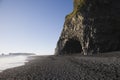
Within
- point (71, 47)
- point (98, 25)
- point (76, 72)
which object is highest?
point (98, 25)

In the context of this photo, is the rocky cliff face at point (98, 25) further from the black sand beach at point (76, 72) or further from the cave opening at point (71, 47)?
the black sand beach at point (76, 72)

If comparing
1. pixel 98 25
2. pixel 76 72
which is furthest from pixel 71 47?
pixel 76 72

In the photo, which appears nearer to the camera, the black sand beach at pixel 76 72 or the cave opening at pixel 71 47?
the black sand beach at pixel 76 72

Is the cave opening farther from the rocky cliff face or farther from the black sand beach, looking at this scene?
the black sand beach

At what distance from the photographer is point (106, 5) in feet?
208

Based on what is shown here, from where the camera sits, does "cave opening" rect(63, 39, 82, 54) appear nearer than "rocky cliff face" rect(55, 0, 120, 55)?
No

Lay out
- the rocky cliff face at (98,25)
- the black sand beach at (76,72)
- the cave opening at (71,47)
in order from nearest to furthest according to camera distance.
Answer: the black sand beach at (76,72) → the rocky cliff face at (98,25) → the cave opening at (71,47)


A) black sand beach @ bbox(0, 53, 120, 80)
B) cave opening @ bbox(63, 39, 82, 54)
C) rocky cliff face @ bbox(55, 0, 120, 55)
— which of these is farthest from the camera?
cave opening @ bbox(63, 39, 82, 54)

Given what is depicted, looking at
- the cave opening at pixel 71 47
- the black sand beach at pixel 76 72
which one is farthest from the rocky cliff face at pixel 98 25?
the black sand beach at pixel 76 72

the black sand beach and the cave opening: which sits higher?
the cave opening

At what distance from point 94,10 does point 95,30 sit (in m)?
8.25

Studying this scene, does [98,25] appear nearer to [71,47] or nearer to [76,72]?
[71,47]

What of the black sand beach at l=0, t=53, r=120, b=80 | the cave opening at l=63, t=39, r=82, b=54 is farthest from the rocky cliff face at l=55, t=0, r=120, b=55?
the black sand beach at l=0, t=53, r=120, b=80

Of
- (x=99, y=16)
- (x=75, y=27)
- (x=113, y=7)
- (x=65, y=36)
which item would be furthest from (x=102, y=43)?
(x=65, y=36)
